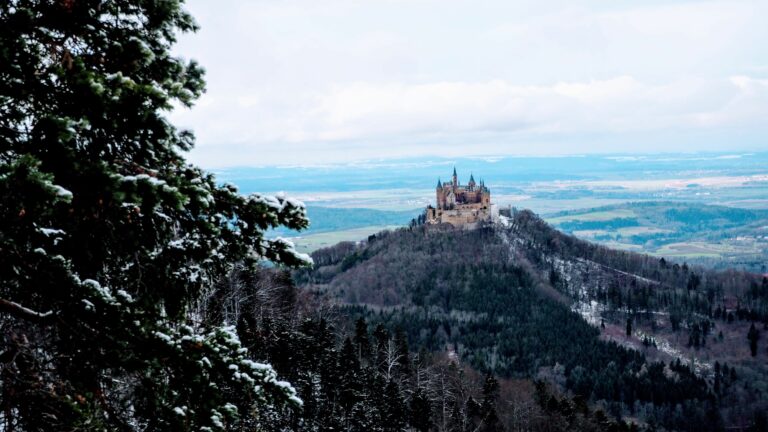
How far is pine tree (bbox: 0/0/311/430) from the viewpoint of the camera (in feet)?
22.8

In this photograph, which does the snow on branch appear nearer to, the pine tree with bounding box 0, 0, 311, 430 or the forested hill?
the pine tree with bounding box 0, 0, 311, 430

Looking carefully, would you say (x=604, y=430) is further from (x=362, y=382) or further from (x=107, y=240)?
(x=107, y=240)

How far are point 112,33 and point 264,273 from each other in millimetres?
42789

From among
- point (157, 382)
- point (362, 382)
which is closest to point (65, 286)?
point (157, 382)

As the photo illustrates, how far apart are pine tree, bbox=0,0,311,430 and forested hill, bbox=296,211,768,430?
8747 cm

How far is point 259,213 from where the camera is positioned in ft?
26.3

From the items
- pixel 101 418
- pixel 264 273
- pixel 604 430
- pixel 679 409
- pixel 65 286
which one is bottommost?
pixel 679 409

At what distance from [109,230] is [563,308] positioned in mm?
130118

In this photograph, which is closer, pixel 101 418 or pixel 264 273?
pixel 101 418

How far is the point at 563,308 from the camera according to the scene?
131 m

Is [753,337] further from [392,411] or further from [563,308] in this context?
[392,411]

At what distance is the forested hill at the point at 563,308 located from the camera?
97375mm

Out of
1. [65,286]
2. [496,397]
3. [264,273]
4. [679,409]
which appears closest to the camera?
[65,286]

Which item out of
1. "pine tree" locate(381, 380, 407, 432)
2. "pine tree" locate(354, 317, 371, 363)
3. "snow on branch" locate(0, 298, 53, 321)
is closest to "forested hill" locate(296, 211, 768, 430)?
"pine tree" locate(354, 317, 371, 363)
